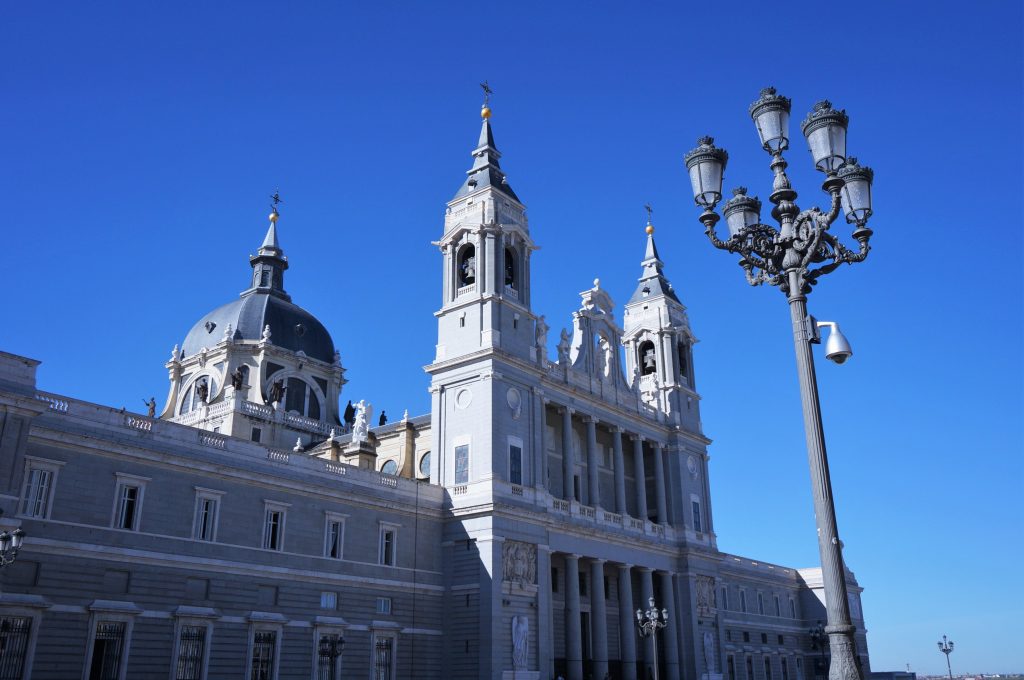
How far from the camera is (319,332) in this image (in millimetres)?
73875

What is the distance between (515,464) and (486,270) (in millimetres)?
9783

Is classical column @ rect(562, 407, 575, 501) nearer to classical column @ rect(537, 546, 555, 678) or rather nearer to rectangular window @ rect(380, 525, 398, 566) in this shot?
classical column @ rect(537, 546, 555, 678)

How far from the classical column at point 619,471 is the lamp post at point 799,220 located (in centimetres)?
3731

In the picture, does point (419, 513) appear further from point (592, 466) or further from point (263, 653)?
point (592, 466)

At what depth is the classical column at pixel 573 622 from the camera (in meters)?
44.5

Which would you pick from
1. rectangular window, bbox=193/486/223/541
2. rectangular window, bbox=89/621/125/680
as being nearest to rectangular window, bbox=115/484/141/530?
rectangular window, bbox=193/486/223/541

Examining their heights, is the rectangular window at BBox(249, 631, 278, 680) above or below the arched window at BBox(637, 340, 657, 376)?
below

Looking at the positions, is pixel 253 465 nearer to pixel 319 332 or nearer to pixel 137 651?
pixel 137 651

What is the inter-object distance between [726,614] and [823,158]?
51746mm

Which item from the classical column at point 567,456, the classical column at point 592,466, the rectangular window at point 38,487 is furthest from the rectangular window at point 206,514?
the classical column at point 592,466

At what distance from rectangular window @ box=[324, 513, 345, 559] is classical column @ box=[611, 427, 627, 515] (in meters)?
18.5

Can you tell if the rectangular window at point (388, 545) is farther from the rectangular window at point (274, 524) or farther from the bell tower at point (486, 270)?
the bell tower at point (486, 270)

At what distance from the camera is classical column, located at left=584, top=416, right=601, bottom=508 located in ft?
164

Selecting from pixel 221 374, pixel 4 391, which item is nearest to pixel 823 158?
pixel 4 391
